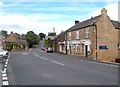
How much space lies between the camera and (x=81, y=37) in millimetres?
59812

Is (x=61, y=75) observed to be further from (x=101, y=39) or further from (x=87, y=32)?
(x=87, y=32)

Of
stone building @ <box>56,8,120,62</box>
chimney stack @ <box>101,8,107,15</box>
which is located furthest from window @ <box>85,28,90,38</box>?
chimney stack @ <box>101,8,107,15</box>

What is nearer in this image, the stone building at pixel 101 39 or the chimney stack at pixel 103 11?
the stone building at pixel 101 39

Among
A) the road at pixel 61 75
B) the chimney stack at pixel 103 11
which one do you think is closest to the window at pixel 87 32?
the chimney stack at pixel 103 11

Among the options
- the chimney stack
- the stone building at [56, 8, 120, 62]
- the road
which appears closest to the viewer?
the road

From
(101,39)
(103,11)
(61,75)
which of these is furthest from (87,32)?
(61,75)

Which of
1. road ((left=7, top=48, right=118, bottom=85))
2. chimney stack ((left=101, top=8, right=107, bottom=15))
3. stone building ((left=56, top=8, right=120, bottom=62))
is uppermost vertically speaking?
chimney stack ((left=101, top=8, right=107, bottom=15))

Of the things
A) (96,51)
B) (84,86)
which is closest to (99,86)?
(84,86)

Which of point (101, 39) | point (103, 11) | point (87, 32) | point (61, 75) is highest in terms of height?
point (103, 11)

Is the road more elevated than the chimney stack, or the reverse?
the chimney stack

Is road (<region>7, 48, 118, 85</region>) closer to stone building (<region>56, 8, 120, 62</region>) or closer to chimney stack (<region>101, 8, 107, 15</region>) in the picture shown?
stone building (<region>56, 8, 120, 62</region>)

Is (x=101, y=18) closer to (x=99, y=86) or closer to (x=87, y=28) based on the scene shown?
(x=87, y=28)

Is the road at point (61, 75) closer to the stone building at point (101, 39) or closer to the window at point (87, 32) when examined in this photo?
the stone building at point (101, 39)

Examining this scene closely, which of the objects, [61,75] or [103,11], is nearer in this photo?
[61,75]
